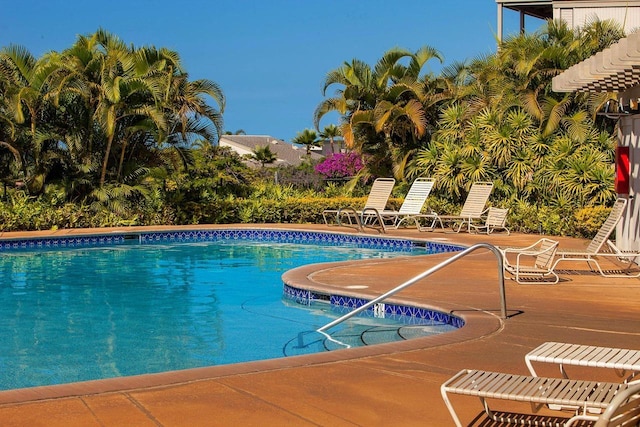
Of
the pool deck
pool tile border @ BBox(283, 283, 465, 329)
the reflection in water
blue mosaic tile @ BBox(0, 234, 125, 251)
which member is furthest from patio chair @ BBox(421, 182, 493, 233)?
the pool deck

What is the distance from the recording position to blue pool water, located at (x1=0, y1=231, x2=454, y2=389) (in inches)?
308

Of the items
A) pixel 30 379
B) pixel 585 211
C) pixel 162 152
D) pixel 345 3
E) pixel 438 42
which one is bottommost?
pixel 30 379

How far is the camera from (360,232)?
58.7ft

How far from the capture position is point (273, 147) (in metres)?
62.3

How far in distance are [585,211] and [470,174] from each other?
4137 mm

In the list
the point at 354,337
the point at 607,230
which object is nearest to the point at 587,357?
the point at 354,337

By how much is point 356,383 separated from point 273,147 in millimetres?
57308

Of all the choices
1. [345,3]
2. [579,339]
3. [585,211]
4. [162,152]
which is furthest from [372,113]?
[345,3]

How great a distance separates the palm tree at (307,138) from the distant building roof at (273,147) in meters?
0.75

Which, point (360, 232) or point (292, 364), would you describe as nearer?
point (292, 364)

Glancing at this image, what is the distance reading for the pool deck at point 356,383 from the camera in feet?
15.4

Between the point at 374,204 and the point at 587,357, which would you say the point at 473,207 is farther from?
the point at 587,357

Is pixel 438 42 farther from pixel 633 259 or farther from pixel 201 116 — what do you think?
pixel 633 259

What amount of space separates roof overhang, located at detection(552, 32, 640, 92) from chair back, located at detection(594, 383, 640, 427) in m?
5.12
